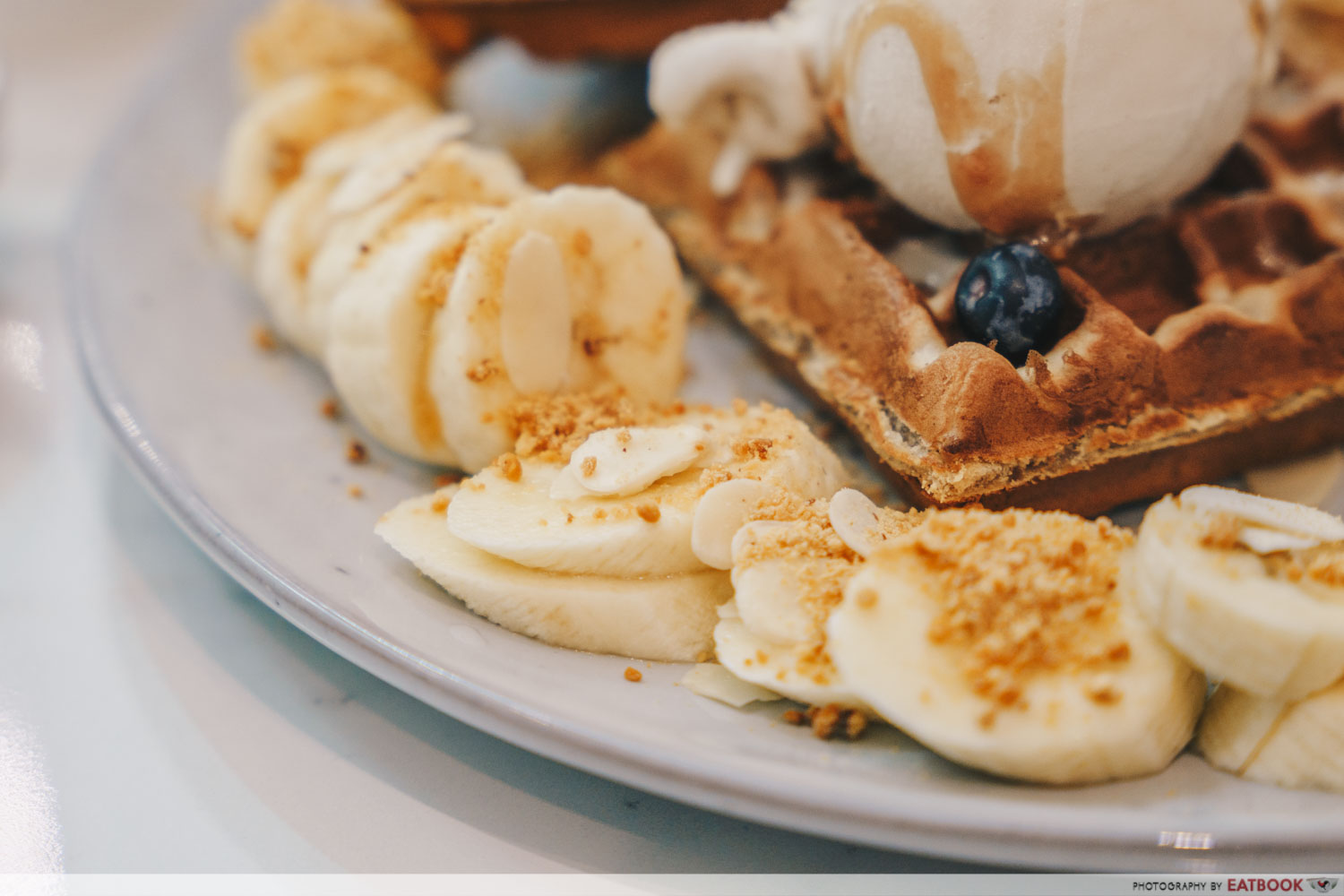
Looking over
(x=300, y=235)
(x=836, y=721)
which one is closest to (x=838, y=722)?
(x=836, y=721)

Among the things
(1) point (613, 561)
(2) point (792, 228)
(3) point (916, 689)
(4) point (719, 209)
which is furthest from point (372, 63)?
(3) point (916, 689)

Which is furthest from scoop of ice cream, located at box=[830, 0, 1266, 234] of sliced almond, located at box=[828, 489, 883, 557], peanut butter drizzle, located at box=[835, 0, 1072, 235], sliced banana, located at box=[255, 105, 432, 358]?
sliced banana, located at box=[255, 105, 432, 358]

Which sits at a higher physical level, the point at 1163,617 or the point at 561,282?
the point at 561,282

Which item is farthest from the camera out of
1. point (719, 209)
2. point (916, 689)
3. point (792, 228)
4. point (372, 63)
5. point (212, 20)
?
point (212, 20)

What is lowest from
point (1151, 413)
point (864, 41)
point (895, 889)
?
point (895, 889)

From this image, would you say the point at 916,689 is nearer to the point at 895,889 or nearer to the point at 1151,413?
the point at 895,889

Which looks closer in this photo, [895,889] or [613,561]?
[895,889]
